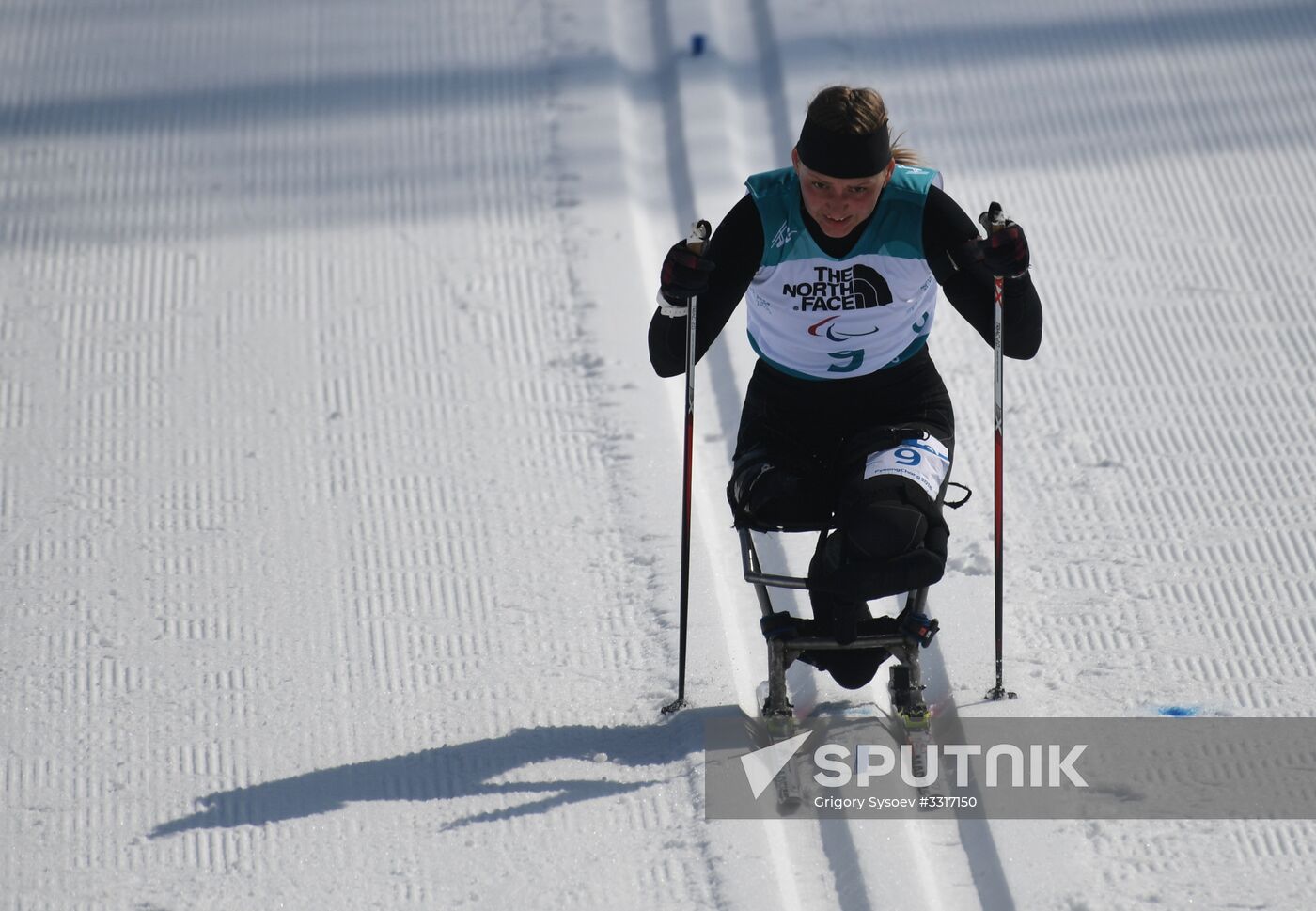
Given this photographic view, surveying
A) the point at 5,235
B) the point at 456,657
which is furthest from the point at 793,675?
the point at 5,235

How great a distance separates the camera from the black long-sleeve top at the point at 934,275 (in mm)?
3070

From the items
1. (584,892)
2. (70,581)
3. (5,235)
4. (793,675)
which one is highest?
(5,235)

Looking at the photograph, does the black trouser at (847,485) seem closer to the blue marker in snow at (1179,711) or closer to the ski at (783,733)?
the ski at (783,733)

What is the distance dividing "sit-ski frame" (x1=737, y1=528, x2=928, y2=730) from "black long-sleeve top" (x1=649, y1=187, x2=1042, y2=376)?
0.45 m

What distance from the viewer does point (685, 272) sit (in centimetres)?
300

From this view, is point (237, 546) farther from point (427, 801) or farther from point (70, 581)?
point (427, 801)

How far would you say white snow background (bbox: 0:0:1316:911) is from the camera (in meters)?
3.07

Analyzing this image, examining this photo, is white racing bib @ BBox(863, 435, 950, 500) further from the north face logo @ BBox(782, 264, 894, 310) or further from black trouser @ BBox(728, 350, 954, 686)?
the north face logo @ BBox(782, 264, 894, 310)

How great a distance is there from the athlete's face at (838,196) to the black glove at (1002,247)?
8.3 inches

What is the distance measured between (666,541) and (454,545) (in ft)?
1.72

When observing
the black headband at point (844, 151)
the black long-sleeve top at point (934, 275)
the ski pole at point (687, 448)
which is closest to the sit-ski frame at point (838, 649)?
the ski pole at point (687, 448)

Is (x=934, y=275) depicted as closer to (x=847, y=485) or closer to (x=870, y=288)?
(x=870, y=288)

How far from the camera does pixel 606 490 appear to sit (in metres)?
4.03

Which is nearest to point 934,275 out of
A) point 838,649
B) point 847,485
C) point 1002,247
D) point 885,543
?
point 1002,247
